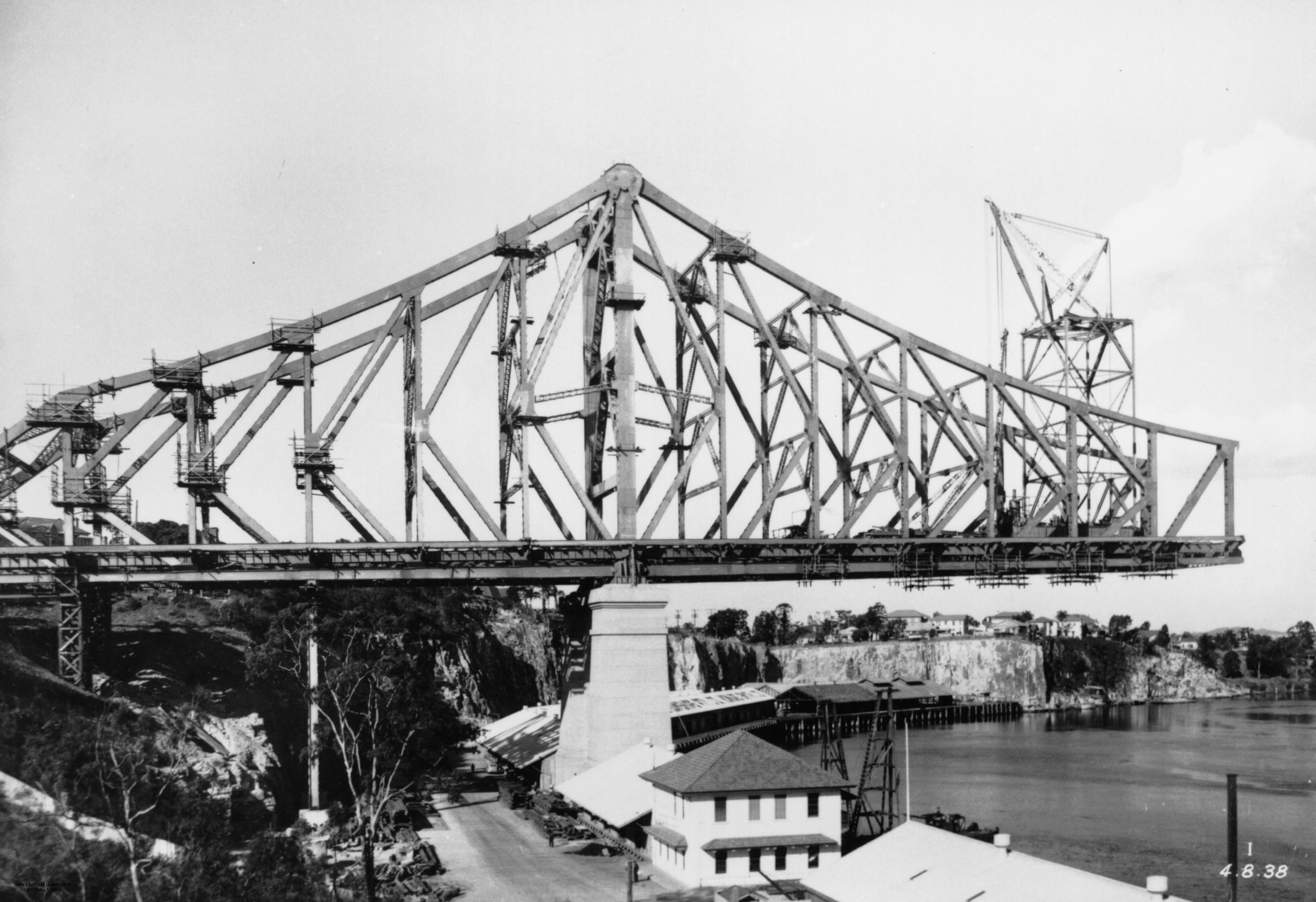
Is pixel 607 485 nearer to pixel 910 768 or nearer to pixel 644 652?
pixel 644 652

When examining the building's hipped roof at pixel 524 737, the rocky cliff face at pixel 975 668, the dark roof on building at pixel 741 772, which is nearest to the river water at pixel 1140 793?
the dark roof on building at pixel 741 772

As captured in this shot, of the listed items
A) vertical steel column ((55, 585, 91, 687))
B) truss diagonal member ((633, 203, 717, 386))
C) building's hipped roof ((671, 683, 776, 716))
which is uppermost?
truss diagonal member ((633, 203, 717, 386))

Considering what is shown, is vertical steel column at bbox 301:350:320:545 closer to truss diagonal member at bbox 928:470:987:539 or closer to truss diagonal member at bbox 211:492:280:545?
truss diagonal member at bbox 211:492:280:545

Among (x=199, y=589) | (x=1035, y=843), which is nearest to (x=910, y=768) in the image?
(x=1035, y=843)

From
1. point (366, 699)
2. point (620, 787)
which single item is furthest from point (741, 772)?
point (366, 699)

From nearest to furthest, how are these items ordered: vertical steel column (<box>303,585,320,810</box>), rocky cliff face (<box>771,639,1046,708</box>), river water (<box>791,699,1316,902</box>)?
vertical steel column (<box>303,585,320,810</box>) → river water (<box>791,699,1316,902</box>) → rocky cliff face (<box>771,639,1046,708</box>)

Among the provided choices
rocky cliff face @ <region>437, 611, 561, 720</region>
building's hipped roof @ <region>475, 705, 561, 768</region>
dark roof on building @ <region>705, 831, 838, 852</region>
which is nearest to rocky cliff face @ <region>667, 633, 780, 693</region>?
rocky cliff face @ <region>437, 611, 561, 720</region>
